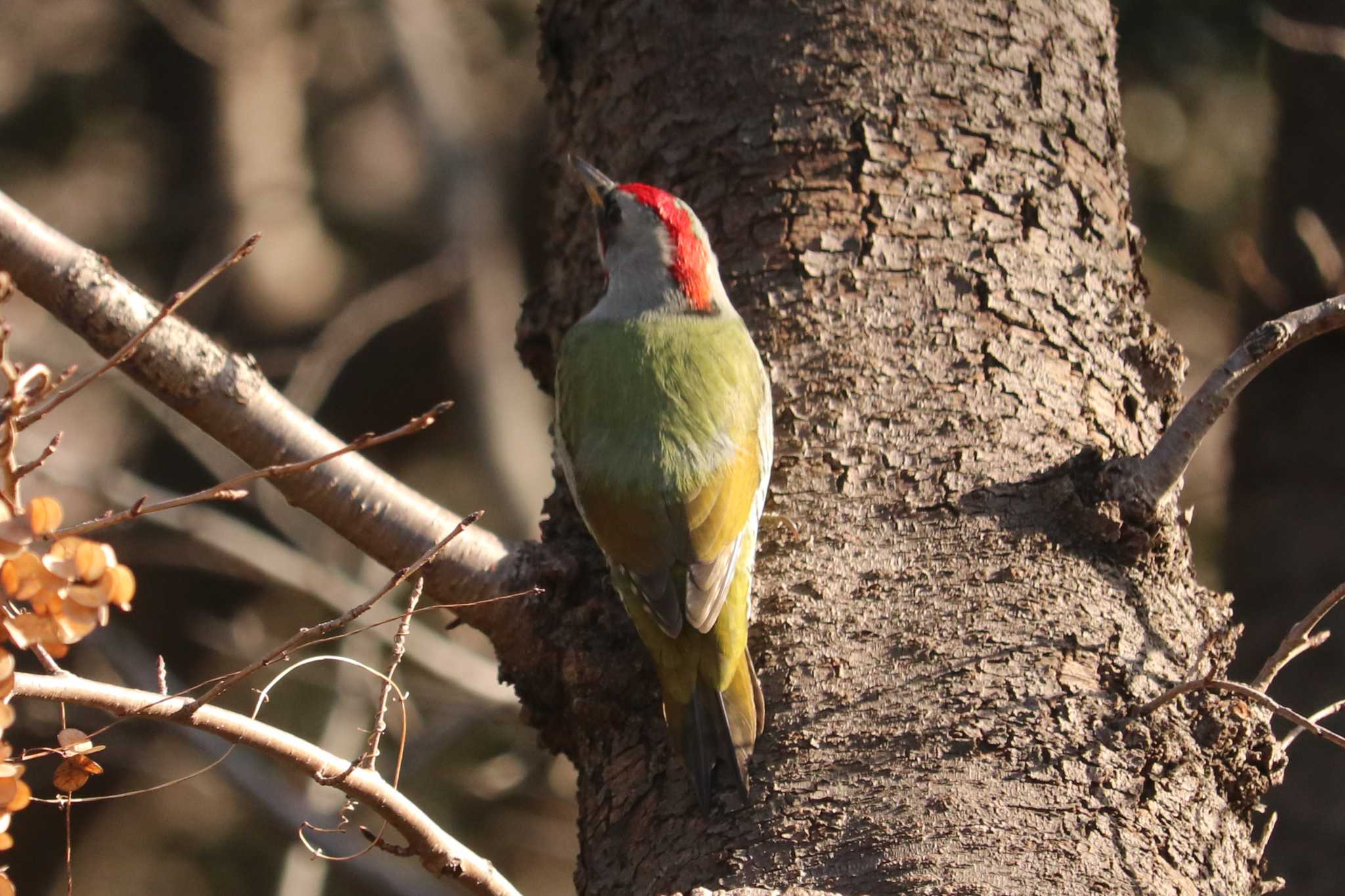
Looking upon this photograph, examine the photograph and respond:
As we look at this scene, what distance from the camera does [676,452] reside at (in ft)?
10.4

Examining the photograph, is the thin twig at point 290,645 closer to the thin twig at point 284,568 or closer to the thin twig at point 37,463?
the thin twig at point 37,463

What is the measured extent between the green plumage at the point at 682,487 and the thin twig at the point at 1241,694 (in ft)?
2.27

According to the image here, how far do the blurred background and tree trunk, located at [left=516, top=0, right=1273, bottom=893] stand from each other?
9.46ft

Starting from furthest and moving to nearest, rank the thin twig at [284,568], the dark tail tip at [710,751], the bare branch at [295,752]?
the thin twig at [284,568] → the dark tail tip at [710,751] → the bare branch at [295,752]

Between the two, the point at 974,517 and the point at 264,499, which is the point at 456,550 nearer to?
the point at 974,517

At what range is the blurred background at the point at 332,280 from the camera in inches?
252

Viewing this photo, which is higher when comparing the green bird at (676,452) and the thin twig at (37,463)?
the green bird at (676,452)

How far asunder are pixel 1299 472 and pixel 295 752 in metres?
4.50

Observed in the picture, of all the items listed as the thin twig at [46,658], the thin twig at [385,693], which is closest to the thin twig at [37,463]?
the thin twig at [46,658]

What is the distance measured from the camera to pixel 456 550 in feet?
9.10

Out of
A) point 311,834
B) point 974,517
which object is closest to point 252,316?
point 311,834

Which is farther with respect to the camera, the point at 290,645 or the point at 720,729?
the point at 720,729

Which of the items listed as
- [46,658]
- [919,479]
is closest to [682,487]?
[919,479]

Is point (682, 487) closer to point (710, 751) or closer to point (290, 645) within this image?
point (710, 751)
